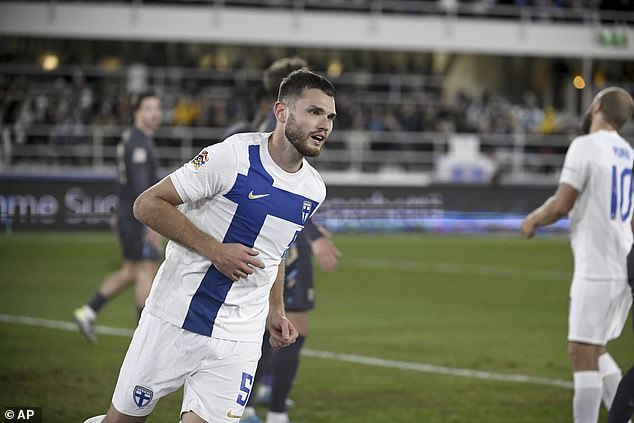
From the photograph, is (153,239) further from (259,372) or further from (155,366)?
(155,366)

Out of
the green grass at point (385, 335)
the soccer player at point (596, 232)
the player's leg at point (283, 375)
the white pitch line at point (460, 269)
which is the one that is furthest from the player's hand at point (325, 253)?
the white pitch line at point (460, 269)

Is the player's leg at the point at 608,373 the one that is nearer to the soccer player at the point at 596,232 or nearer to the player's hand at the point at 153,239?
the soccer player at the point at 596,232

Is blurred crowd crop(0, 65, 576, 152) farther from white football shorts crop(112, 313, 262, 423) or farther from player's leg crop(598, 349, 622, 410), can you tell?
white football shorts crop(112, 313, 262, 423)

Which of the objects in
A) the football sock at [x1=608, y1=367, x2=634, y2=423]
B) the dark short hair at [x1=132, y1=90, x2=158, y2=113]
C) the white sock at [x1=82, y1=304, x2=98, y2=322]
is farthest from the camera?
the white sock at [x1=82, y1=304, x2=98, y2=322]

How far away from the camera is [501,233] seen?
26.7 metres

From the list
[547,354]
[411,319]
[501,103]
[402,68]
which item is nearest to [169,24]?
[402,68]

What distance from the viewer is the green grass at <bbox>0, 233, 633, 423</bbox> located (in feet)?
28.6

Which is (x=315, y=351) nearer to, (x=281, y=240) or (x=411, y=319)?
(x=411, y=319)

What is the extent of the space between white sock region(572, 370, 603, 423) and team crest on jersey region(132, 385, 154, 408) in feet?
10.2

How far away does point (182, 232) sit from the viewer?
5016mm

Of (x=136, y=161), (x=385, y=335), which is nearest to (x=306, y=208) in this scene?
(x=136, y=161)

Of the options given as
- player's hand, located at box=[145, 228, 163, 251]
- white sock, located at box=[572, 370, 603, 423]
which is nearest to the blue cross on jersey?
white sock, located at box=[572, 370, 603, 423]

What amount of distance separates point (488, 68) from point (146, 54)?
45.4ft

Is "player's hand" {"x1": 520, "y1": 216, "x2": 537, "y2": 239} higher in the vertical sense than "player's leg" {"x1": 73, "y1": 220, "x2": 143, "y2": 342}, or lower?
higher
